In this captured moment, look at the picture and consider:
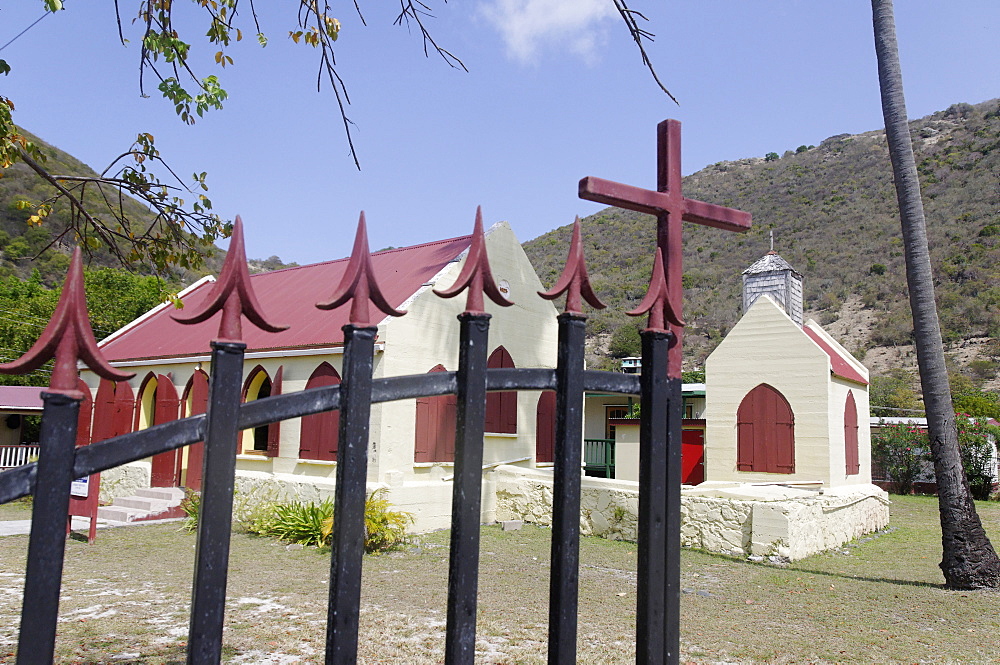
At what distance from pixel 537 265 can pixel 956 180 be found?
35099mm

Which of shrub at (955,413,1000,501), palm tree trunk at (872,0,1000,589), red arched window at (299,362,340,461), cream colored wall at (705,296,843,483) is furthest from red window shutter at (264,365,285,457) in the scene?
shrub at (955,413,1000,501)

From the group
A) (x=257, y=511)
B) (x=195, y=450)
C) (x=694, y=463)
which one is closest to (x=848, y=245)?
(x=694, y=463)

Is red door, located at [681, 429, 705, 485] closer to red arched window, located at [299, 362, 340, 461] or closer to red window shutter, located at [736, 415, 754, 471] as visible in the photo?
red window shutter, located at [736, 415, 754, 471]

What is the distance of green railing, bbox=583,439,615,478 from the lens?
77.5 feet

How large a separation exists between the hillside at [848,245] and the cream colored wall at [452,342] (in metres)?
22.0

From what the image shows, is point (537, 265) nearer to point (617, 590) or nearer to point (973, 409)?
point (973, 409)

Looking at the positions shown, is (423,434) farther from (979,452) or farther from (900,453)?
(979,452)

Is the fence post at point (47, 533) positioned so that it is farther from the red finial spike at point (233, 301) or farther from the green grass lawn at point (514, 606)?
the green grass lawn at point (514, 606)

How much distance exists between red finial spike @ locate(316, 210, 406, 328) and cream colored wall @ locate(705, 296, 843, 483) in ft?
52.0

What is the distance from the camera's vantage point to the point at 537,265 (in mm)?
63062

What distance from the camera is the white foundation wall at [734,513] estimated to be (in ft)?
41.0

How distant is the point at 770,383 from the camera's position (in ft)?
55.9

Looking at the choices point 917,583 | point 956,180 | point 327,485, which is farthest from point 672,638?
point 956,180

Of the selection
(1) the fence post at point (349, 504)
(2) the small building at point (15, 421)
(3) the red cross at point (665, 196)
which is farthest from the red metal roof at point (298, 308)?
(1) the fence post at point (349, 504)
